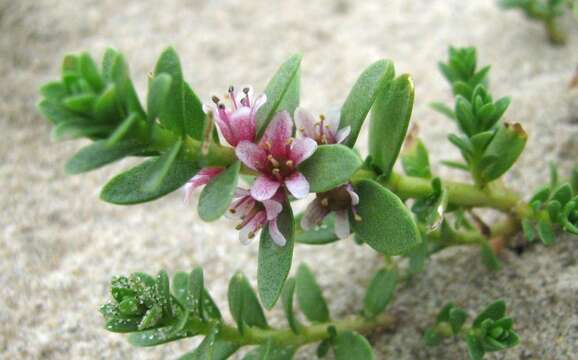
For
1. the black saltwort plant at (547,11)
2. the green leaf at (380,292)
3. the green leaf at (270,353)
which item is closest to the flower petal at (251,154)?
the green leaf at (270,353)

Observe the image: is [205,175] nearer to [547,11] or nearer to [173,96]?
[173,96]

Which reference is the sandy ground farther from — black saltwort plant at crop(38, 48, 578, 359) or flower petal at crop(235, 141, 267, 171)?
flower petal at crop(235, 141, 267, 171)

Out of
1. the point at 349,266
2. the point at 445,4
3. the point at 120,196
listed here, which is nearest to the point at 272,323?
the point at 349,266

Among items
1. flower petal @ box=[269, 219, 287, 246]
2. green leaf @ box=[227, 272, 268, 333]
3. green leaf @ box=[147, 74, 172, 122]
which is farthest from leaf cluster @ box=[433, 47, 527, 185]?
green leaf @ box=[147, 74, 172, 122]

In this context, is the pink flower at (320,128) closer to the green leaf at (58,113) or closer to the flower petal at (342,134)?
the flower petal at (342,134)

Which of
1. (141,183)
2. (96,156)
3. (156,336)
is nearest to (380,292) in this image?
(156,336)
